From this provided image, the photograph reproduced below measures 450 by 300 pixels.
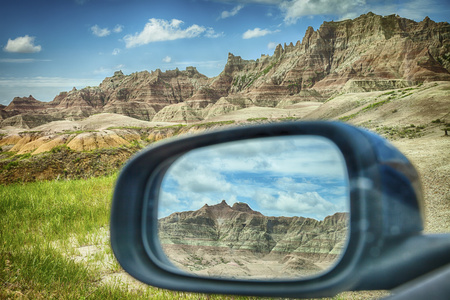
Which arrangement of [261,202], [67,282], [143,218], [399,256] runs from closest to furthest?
[399,256], [261,202], [143,218], [67,282]

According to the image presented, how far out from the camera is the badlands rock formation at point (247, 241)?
1.04 meters

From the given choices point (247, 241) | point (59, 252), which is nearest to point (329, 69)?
point (59, 252)

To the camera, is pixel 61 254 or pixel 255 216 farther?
pixel 61 254

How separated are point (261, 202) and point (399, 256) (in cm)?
50

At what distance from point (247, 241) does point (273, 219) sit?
0.17 meters

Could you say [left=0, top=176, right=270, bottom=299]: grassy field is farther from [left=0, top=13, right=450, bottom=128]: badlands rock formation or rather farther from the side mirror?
[left=0, top=13, right=450, bottom=128]: badlands rock formation

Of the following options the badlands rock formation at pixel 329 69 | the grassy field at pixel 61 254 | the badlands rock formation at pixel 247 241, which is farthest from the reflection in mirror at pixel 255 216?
the badlands rock formation at pixel 329 69

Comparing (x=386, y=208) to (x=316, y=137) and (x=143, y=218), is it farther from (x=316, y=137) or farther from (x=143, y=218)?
(x=143, y=218)

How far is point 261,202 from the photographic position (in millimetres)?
1202

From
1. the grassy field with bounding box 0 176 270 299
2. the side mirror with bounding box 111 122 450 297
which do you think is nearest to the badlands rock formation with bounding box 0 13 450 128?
the grassy field with bounding box 0 176 270 299

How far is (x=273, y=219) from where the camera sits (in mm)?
1173

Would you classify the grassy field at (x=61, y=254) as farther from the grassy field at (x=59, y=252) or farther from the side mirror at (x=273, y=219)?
the side mirror at (x=273, y=219)

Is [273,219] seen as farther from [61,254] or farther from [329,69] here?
[329,69]

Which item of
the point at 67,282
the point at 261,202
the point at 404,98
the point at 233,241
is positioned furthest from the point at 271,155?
the point at 404,98
